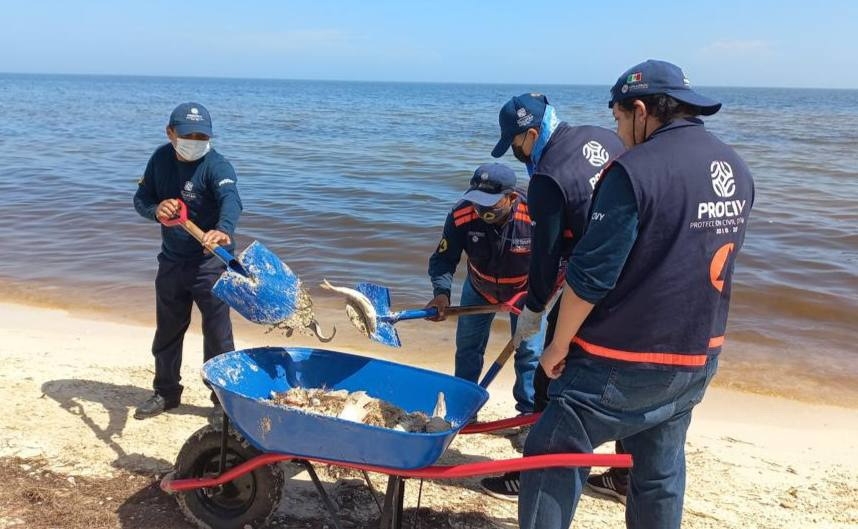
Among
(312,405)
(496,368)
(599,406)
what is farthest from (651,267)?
(312,405)

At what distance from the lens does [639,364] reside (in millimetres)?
2188

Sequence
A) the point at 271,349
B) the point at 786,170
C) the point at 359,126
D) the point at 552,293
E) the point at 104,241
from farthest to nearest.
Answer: the point at 359,126 < the point at 786,170 < the point at 104,241 < the point at 271,349 < the point at 552,293

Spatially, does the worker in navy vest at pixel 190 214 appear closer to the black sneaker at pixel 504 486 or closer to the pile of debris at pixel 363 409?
the pile of debris at pixel 363 409

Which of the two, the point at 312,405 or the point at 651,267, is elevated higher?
the point at 651,267

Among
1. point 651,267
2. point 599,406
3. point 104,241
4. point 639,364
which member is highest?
point 651,267

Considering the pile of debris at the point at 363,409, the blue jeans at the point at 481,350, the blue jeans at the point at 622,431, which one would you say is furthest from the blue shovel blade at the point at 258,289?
the blue jeans at the point at 622,431

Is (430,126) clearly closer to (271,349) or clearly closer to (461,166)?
(461,166)

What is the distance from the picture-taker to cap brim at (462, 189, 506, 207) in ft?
11.8

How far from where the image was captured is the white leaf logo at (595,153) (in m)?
2.90

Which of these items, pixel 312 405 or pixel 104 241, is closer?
pixel 312 405

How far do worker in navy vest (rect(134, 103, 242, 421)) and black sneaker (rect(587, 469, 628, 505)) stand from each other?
2.04 metres

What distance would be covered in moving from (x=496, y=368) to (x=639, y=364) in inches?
46.5

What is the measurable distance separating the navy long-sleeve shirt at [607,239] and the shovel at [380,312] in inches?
50.6

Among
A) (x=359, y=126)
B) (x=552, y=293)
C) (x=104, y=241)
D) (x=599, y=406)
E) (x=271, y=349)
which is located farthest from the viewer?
(x=359, y=126)
